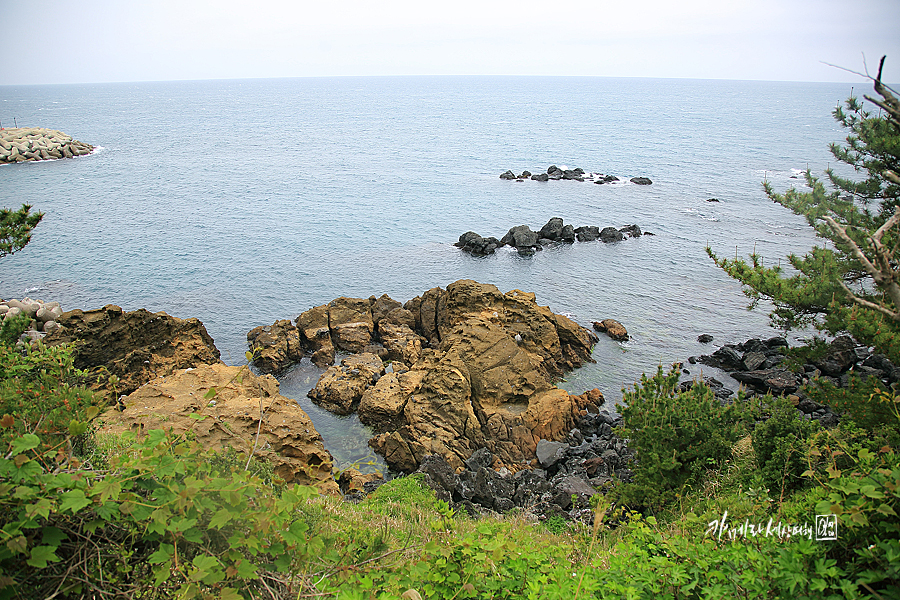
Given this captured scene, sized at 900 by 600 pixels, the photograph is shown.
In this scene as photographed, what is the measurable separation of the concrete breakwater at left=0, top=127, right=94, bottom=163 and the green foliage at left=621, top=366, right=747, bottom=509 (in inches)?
4029

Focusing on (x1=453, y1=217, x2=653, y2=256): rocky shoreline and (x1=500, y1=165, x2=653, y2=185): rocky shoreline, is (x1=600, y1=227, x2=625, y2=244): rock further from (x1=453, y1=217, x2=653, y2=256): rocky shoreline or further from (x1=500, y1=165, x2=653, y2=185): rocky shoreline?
(x1=500, y1=165, x2=653, y2=185): rocky shoreline

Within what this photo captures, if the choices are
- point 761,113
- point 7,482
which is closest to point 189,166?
point 7,482

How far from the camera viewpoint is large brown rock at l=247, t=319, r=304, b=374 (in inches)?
1012

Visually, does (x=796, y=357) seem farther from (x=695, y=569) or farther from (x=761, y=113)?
(x=761, y=113)

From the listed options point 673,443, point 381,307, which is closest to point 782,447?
point 673,443

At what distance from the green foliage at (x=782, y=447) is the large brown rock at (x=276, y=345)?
20809mm

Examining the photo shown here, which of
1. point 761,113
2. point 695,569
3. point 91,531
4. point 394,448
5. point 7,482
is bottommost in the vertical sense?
point 394,448

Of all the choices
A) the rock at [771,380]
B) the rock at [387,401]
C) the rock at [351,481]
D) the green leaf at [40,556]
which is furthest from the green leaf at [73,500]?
the rock at [771,380]

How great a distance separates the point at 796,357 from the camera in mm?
19484

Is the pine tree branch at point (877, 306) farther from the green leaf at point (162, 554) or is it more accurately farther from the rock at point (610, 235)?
the rock at point (610, 235)

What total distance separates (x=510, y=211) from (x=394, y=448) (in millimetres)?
41791

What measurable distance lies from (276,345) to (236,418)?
11149 mm

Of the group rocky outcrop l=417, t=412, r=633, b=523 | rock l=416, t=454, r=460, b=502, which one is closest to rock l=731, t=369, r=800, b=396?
rocky outcrop l=417, t=412, r=633, b=523

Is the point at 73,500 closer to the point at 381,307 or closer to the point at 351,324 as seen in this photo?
the point at 351,324
